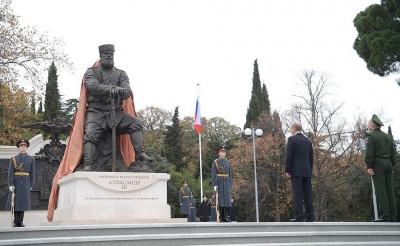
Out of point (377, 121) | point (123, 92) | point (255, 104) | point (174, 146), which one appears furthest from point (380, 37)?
point (174, 146)

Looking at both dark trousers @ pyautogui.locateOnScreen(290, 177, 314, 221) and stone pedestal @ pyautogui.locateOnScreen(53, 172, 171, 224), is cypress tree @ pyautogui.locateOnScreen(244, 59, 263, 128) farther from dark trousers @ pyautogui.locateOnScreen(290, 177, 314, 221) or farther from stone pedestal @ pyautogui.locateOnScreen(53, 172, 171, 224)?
dark trousers @ pyautogui.locateOnScreen(290, 177, 314, 221)

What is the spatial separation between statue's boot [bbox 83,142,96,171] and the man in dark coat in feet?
12.8

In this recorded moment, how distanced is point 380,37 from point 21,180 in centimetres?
1712

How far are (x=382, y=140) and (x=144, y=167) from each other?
15.5ft

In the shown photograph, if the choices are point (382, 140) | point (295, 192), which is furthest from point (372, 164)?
point (295, 192)

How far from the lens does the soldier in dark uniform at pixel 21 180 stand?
10.0 meters

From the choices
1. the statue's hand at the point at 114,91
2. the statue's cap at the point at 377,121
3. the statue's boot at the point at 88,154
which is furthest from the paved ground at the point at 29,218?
the statue's cap at the point at 377,121

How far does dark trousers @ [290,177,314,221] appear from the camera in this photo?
8828 mm

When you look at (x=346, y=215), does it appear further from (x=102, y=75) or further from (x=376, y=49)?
(x=102, y=75)

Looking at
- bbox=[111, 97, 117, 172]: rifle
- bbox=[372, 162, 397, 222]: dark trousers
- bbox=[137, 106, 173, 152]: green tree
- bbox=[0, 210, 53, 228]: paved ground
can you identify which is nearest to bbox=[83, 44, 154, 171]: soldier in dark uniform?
bbox=[111, 97, 117, 172]: rifle

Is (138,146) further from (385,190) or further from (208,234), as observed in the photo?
(385,190)

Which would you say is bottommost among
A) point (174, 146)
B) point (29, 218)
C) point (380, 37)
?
point (29, 218)

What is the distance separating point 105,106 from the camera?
10531 mm

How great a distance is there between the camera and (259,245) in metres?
7.20
